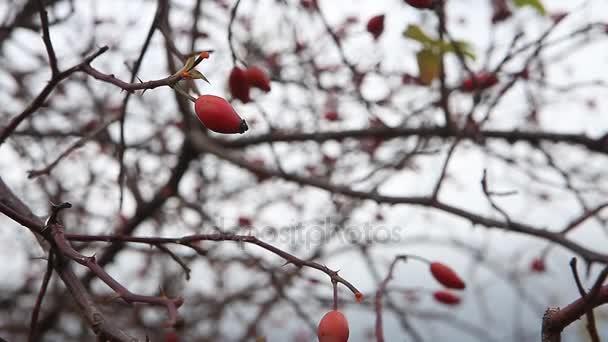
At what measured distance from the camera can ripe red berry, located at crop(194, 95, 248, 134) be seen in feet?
1.84

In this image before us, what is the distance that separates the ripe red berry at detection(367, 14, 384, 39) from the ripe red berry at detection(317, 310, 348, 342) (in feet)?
2.71

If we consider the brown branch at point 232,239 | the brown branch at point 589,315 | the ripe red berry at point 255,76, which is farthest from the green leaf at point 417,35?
the brown branch at point 589,315

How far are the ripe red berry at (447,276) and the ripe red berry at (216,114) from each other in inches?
21.3

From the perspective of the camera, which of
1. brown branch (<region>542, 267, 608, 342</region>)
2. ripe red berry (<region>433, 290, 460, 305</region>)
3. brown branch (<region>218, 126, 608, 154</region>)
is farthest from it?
brown branch (<region>218, 126, 608, 154</region>)

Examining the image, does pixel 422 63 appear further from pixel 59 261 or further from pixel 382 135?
pixel 59 261

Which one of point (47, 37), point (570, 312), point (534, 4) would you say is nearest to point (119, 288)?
point (47, 37)

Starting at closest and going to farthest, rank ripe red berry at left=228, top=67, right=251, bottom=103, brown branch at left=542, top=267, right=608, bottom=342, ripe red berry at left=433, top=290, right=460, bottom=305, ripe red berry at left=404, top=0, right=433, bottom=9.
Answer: brown branch at left=542, top=267, right=608, bottom=342
ripe red berry at left=404, top=0, right=433, bottom=9
ripe red berry at left=228, top=67, right=251, bottom=103
ripe red berry at left=433, top=290, right=460, bottom=305

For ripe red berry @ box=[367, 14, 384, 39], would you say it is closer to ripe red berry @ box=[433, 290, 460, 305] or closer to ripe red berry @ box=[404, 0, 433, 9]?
ripe red berry @ box=[404, 0, 433, 9]

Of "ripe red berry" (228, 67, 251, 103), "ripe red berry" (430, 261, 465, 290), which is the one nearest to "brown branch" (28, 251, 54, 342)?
"ripe red berry" (228, 67, 251, 103)

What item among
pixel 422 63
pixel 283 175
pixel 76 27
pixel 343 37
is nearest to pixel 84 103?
pixel 76 27

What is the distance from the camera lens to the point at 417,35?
1271 millimetres

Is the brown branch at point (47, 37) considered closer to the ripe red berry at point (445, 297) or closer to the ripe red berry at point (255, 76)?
the ripe red berry at point (255, 76)

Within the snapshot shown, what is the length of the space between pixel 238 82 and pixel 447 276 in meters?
0.53

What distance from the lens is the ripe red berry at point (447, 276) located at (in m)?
0.95
